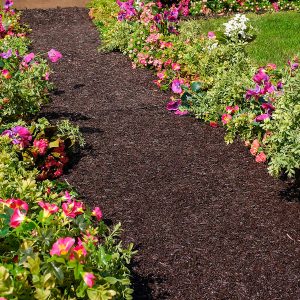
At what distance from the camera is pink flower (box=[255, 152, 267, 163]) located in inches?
173

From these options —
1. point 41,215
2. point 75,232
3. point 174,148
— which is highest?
point 41,215

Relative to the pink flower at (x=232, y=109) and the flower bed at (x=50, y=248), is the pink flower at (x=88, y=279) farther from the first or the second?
the pink flower at (x=232, y=109)

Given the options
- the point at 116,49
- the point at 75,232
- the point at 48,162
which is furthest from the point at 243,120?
the point at 116,49

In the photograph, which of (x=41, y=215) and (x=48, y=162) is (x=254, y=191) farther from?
(x=41, y=215)

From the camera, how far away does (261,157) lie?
4402 mm

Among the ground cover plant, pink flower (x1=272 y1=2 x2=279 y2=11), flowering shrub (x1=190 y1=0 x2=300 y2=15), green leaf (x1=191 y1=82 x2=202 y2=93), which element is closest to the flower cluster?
the ground cover plant

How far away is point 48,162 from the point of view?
4195 millimetres

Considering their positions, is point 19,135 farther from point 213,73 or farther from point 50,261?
point 213,73

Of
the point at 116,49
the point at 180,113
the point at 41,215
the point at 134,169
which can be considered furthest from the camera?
the point at 116,49

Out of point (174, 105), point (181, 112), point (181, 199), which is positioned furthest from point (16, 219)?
point (174, 105)

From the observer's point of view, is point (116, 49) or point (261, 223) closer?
point (261, 223)

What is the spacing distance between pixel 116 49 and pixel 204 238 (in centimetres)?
492

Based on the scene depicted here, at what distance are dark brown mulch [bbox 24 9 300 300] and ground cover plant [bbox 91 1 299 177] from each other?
0.19m

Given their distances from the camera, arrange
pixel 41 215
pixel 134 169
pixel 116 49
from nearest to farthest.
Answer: pixel 41 215 < pixel 134 169 < pixel 116 49
